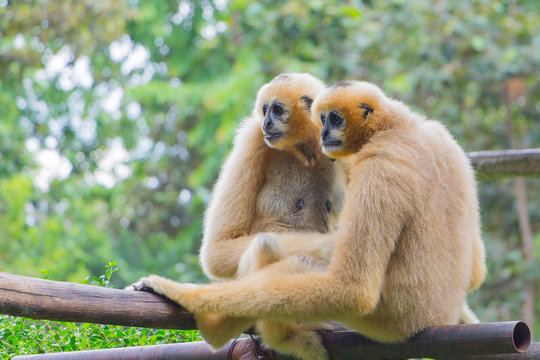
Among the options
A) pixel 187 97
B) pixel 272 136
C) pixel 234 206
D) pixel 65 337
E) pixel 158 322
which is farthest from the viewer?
pixel 187 97

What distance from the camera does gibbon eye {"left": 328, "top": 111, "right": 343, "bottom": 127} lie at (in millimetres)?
3760

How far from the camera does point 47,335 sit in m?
4.26

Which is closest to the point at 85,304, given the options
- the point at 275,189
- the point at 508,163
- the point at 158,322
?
the point at 158,322

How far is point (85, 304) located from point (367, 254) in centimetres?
130

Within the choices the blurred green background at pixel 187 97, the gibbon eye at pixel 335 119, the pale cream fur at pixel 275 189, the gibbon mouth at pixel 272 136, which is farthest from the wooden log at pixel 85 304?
the blurred green background at pixel 187 97

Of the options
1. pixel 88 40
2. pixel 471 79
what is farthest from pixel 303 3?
pixel 88 40

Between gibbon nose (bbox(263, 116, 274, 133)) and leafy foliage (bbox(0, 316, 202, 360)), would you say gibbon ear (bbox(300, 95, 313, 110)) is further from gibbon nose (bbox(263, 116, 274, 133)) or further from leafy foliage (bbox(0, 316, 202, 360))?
leafy foliage (bbox(0, 316, 202, 360))

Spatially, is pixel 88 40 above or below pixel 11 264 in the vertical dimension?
above

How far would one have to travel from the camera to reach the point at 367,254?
3.18m

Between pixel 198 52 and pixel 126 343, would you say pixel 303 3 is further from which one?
pixel 126 343

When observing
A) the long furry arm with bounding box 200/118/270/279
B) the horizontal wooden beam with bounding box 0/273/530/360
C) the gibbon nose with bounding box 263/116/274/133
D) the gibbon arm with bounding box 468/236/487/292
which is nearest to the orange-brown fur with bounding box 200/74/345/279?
the long furry arm with bounding box 200/118/270/279

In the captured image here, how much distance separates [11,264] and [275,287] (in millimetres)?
9650

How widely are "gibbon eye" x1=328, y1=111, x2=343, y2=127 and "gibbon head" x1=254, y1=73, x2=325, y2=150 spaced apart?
86 cm

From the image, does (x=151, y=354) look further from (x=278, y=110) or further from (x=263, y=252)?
(x=278, y=110)
